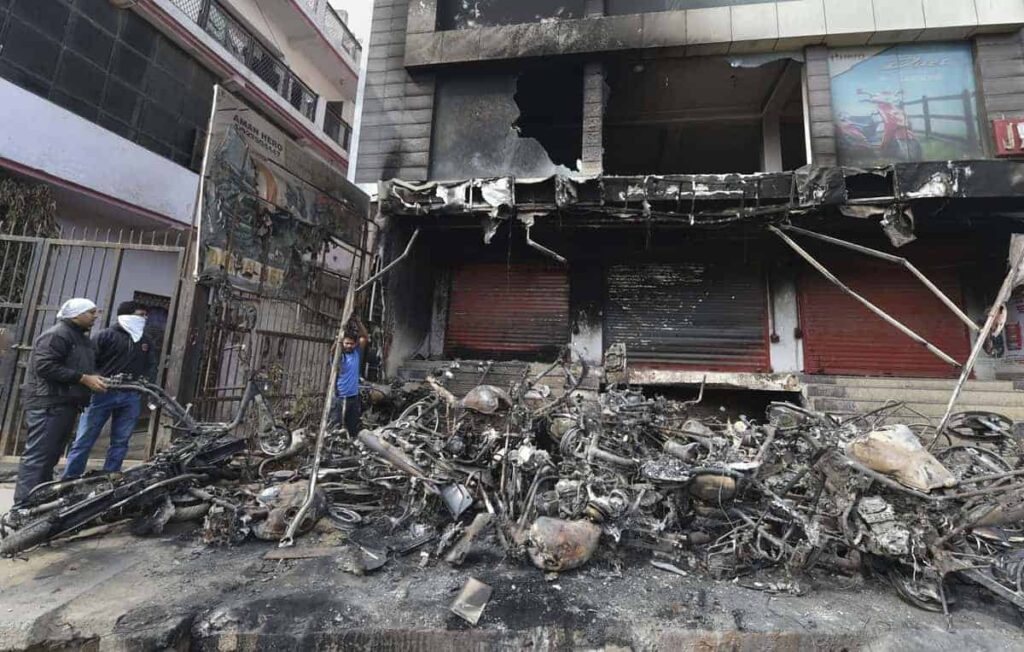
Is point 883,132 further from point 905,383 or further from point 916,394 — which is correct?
point 916,394

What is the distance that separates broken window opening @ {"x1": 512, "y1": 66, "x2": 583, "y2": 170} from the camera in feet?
30.8

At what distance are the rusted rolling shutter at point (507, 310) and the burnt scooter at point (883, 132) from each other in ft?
19.4

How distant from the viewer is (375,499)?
4.73 m

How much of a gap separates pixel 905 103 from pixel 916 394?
17.6 ft

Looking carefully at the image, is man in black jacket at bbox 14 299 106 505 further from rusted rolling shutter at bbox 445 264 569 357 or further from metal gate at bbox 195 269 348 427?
rusted rolling shutter at bbox 445 264 569 357

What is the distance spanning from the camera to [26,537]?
3350 millimetres

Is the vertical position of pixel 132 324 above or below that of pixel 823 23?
below

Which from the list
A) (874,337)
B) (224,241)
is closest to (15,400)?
(224,241)

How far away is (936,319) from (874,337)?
119 cm

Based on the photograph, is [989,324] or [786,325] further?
[786,325]

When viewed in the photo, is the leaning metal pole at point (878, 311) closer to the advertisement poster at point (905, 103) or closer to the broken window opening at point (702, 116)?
the advertisement poster at point (905, 103)

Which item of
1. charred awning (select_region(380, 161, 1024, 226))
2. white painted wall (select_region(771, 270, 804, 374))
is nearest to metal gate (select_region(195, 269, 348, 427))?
charred awning (select_region(380, 161, 1024, 226))

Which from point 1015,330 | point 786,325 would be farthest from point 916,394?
point 1015,330

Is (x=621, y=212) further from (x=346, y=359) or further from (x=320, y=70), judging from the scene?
(x=320, y=70)
